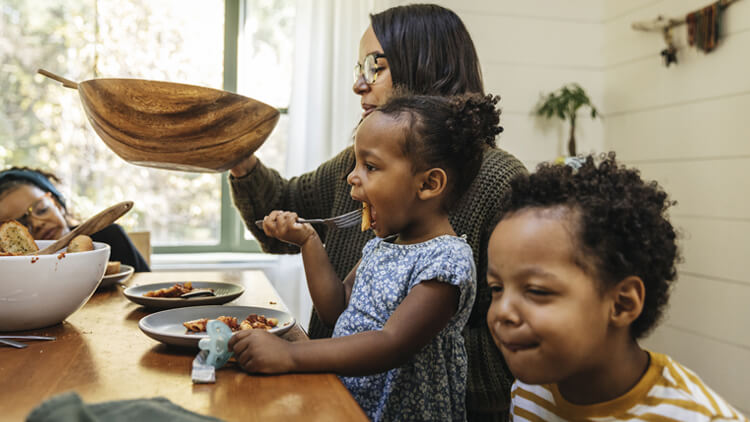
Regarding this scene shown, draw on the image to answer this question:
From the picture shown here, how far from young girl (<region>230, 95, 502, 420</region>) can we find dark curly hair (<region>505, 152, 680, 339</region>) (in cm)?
20

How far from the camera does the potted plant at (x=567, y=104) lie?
9.86 feet

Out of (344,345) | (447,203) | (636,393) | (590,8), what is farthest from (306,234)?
(590,8)

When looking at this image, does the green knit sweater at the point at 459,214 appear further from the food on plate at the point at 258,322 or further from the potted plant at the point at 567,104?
the potted plant at the point at 567,104

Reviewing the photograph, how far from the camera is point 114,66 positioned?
9.75ft

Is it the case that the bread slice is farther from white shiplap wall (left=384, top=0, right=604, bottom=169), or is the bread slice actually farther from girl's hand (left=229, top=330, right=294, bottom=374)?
white shiplap wall (left=384, top=0, right=604, bottom=169)

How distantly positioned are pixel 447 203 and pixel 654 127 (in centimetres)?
212

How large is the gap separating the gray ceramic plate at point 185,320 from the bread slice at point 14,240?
0.29m

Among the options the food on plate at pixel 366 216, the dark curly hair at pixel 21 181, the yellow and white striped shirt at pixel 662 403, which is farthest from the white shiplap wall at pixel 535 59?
the yellow and white striped shirt at pixel 662 403

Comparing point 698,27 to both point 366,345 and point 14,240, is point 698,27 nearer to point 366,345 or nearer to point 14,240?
point 366,345

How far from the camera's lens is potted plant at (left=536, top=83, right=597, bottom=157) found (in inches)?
118

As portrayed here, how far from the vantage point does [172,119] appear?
1.07 m

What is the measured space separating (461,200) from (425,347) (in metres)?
0.38

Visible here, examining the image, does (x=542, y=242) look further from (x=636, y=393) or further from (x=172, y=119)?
(x=172, y=119)

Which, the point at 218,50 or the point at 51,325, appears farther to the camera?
the point at 218,50
